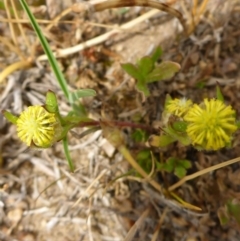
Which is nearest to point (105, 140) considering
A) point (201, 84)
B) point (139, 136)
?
point (139, 136)

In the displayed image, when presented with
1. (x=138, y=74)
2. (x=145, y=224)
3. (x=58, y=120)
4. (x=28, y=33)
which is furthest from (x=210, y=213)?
(x=28, y=33)

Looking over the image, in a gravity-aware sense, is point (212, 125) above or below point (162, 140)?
above

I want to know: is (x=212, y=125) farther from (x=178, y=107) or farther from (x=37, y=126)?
(x=37, y=126)

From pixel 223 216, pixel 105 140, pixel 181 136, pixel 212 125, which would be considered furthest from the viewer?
pixel 105 140

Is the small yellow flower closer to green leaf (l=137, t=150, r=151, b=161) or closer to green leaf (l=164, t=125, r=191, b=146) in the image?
green leaf (l=164, t=125, r=191, b=146)

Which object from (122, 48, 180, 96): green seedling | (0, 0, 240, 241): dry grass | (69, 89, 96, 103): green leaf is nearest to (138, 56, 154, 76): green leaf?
(122, 48, 180, 96): green seedling

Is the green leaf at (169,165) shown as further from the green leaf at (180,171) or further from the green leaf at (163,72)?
the green leaf at (163,72)
